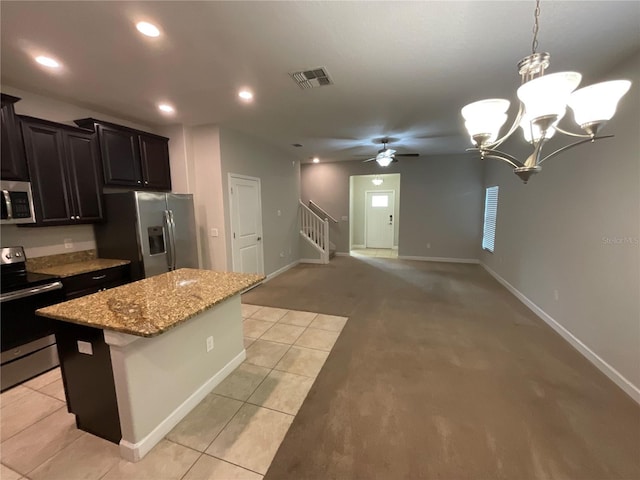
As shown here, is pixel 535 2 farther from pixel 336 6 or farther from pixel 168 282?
pixel 168 282

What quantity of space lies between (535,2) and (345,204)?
6.32 meters

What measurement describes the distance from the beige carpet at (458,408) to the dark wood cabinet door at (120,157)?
347 centimetres

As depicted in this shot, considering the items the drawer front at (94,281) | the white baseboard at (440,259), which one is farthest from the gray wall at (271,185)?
the white baseboard at (440,259)

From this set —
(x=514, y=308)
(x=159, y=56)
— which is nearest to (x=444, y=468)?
(x=514, y=308)

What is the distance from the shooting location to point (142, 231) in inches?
129

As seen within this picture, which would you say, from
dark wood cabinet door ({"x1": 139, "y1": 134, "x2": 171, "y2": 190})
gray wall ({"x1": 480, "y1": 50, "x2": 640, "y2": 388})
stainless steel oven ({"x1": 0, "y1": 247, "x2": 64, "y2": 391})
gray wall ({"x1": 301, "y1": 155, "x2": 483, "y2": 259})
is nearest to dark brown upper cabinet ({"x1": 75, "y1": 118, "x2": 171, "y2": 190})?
dark wood cabinet door ({"x1": 139, "y1": 134, "x2": 171, "y2": 190})

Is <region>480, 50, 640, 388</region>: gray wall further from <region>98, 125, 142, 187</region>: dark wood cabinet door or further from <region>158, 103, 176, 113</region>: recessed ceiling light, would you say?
<region>98, 125, 142, 187</region>: dark wood cabinet door

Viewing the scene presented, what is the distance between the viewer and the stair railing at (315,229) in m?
7.11

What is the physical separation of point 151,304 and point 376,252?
24.8ft

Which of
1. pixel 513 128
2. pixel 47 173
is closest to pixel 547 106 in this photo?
pixel 513 128

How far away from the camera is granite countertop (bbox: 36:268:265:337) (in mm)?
1496

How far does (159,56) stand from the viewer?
88.0 inches

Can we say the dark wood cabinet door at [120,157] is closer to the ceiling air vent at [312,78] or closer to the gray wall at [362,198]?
the ceiling air vent at [312,78]

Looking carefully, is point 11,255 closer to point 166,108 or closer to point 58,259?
point 58,259
